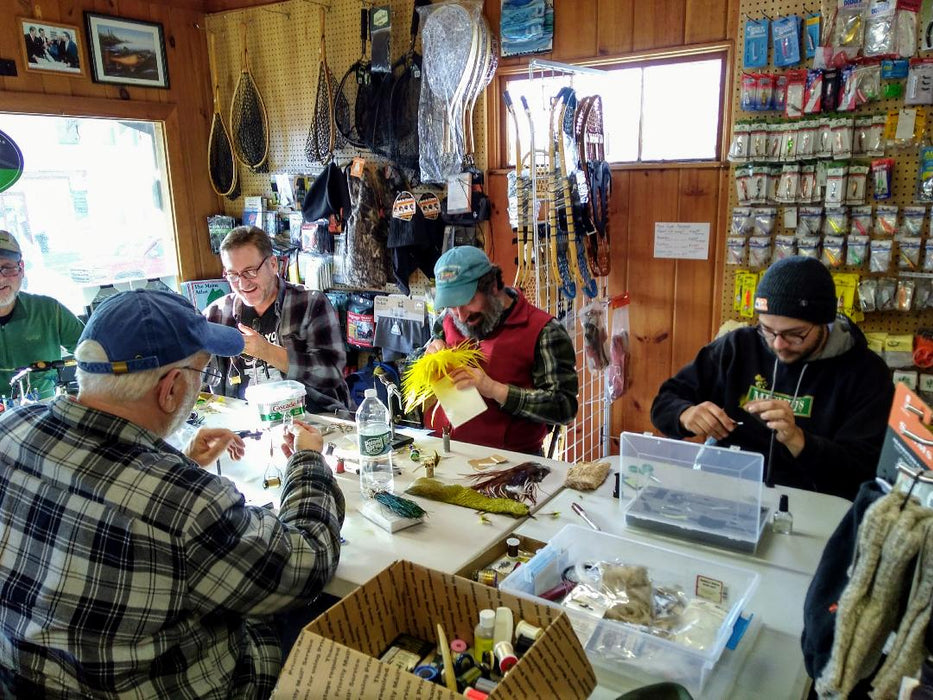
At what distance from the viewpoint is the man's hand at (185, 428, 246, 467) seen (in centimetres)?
194

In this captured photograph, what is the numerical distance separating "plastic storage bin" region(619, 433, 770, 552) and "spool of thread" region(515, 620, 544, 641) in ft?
2.06

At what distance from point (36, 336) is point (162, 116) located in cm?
227

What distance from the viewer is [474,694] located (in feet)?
3.62

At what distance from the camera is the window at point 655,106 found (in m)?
3.45

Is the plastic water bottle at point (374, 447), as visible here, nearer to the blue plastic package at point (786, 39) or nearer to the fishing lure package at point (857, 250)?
the fishing lure package at point (857, 250)

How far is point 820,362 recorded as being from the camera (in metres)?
2.16

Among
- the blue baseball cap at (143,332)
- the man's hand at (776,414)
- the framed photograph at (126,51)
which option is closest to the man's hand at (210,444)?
the blue baseball cap at (143,332)

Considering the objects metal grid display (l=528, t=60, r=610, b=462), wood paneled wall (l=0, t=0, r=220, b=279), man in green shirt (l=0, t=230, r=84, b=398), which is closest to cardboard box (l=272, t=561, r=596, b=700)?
metal grid display (l=528, t=60, r=610, b=462)

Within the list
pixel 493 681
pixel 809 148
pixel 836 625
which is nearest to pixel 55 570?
pixel 493 681

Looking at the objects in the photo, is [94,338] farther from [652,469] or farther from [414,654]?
[652,469]

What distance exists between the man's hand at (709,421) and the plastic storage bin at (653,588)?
2.32 feet

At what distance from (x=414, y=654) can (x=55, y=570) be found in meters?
0.68

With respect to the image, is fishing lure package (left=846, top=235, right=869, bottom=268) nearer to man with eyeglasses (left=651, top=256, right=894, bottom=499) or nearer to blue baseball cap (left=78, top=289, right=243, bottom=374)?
man with eyeglasses (left=651, top=256, right=894, bottom=499)

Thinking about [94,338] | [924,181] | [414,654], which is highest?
[924,181]
